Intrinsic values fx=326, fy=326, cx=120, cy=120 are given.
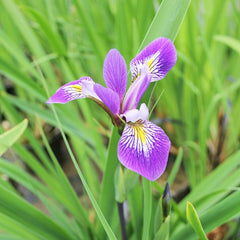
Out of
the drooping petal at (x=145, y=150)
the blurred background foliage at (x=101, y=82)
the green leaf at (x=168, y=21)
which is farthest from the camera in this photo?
the blurred background foliage at (x=101, y=82)

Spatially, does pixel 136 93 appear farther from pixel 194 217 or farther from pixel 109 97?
pixel 194 217

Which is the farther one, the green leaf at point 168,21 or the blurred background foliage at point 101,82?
the blurred background foliage at point 101,82

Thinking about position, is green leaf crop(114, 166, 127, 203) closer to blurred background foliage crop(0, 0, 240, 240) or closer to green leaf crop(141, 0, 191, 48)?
blurred background foliage crop(0, 0, 240, 240)

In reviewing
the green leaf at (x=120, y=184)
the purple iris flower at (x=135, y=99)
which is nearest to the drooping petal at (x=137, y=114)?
the purple iris flower at (x=135, y=99)

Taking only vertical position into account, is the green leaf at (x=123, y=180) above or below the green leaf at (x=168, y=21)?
below

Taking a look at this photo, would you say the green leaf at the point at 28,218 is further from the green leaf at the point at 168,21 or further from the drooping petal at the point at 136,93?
the green leaf at the point at 168,21

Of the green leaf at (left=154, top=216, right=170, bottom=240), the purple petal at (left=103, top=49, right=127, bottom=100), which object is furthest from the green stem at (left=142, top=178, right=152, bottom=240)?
the purple petal at (left=103, top=49, right=127, bottom=100)

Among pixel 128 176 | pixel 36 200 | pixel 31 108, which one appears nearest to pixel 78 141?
pixel 31 108
